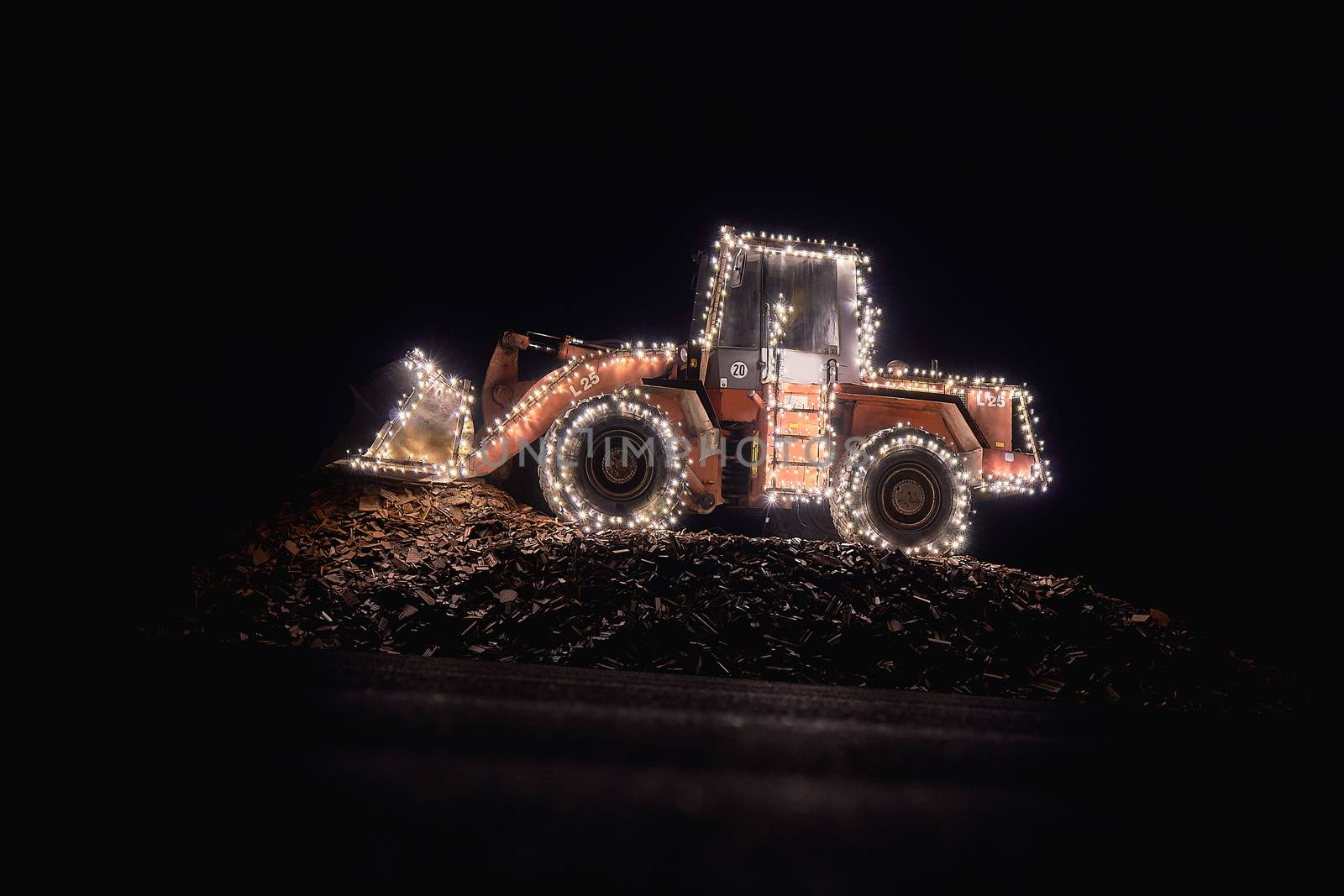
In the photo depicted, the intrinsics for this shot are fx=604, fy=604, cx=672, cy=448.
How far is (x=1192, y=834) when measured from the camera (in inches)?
49.1

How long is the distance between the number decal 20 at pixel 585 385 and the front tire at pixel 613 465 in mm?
443

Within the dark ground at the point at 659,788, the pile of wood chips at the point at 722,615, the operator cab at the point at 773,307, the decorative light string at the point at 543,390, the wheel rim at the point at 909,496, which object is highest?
the operator cab at the point at 773,307

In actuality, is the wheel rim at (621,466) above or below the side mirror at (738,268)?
below

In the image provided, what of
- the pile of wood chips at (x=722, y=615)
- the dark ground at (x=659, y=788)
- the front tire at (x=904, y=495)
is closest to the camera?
the dark ground at (x=659, y=788)

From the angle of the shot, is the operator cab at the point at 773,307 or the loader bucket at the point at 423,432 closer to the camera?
the loader bucket at the point at 423,432

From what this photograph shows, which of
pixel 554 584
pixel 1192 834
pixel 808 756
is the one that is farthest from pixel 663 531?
pixel 1192 834

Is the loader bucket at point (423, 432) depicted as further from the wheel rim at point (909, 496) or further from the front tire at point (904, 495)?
the wheel rim at point (909, 496)

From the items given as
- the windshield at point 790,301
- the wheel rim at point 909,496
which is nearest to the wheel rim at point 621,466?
the windshield at point 790,301

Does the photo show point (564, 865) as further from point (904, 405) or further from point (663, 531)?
point (904, 405)

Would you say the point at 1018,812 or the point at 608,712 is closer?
the point at 1018,812

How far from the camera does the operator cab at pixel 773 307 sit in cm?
614

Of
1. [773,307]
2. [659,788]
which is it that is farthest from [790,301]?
[659,788]

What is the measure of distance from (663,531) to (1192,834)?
160 inches

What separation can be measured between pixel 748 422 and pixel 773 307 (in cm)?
131
